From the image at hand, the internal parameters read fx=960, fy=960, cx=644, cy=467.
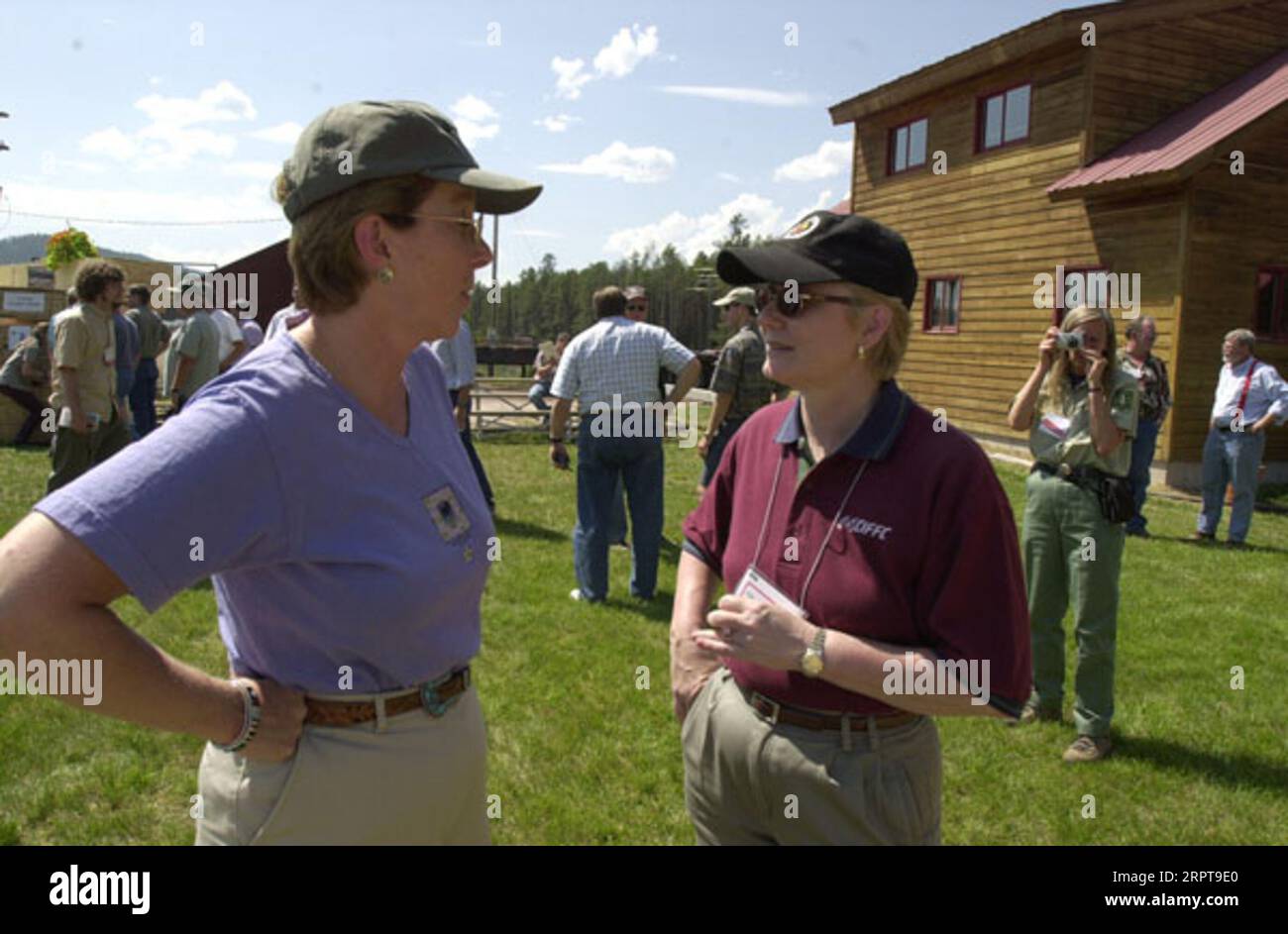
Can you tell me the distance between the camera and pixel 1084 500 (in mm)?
4973

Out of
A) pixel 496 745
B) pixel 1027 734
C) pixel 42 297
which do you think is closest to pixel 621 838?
pixel 496 745

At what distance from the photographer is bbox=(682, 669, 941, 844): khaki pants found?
2.14m

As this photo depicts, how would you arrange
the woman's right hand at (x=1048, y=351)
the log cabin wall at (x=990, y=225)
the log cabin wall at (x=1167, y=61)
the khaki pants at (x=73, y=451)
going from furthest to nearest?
the log cabin wall at (x=990, y=225) < the log cabin wall at (x=1167, y=61) < the khaki pants at (x=73, y=451) < the woman's right hand at (x=1048, y=351)

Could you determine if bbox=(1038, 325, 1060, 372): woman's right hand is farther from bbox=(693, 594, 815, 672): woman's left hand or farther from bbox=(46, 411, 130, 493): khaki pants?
bbox=(46, 411, 130, 493): khaki pants

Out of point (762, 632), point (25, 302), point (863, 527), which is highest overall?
point (25, 302)

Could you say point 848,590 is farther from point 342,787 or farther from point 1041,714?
point 1041,714

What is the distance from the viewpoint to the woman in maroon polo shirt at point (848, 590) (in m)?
2.04

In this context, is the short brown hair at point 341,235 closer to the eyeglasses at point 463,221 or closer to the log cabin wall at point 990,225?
the eyeglasses at point 463,221

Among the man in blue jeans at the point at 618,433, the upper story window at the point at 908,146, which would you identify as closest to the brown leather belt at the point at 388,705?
the man in blue jeans at the point at 618,433

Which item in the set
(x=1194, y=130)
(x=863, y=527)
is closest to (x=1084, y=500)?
(x=863, y=527)

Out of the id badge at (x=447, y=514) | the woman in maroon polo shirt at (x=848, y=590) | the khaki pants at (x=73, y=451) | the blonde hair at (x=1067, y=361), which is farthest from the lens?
the khaki pants at (x=73, y=451)

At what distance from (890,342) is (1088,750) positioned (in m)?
3.61

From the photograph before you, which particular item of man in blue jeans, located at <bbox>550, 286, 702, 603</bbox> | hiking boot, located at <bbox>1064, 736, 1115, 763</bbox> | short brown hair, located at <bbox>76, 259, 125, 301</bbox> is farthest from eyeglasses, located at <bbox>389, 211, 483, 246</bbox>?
short brown hair, located at <bbox>76, 259, 125, 301</bbox>

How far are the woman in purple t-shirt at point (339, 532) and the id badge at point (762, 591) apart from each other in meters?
0.64
